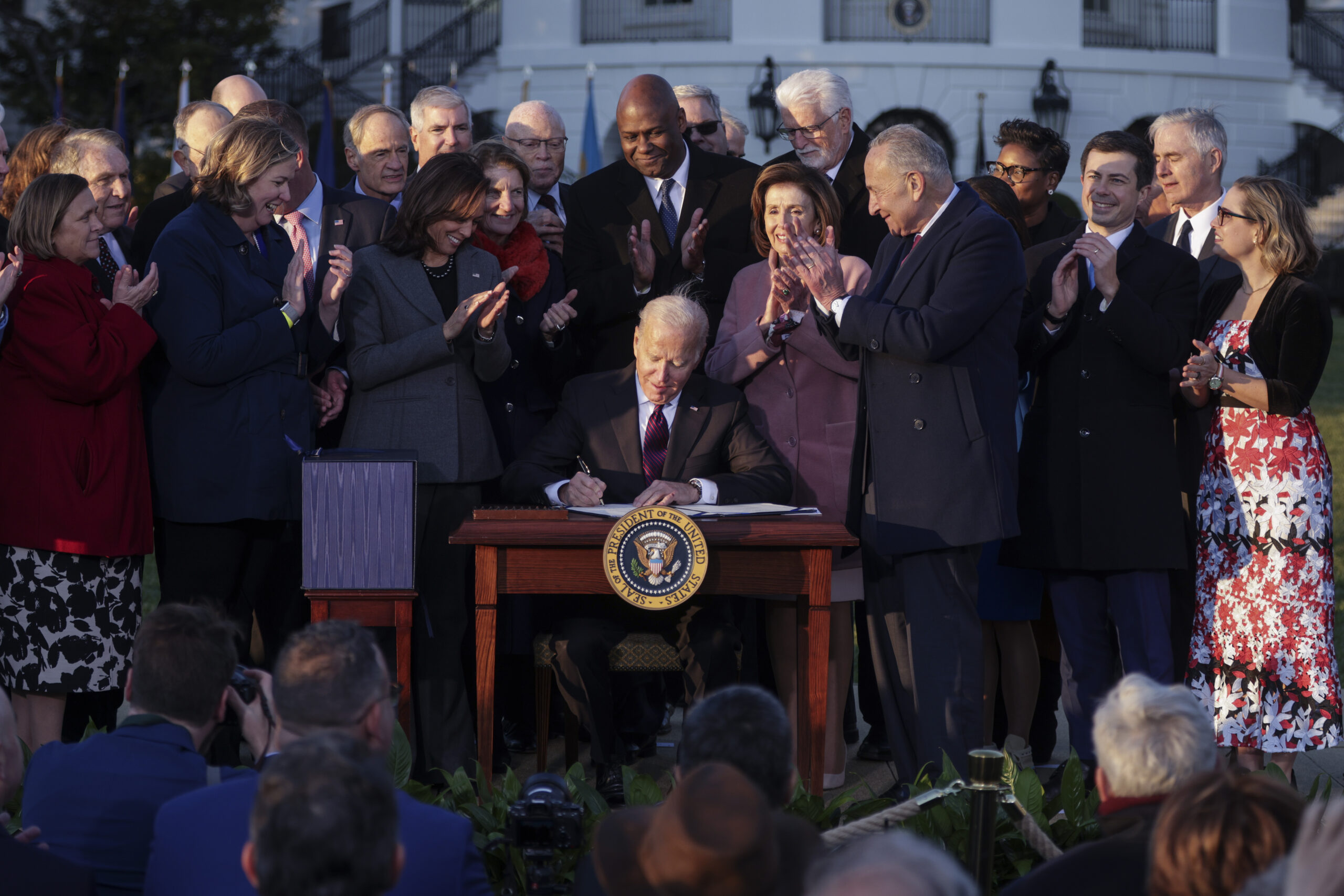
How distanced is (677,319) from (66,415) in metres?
1.98

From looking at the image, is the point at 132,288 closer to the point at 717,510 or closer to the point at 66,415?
the point at 66,415

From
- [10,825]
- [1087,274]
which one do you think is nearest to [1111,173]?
[1087,274]

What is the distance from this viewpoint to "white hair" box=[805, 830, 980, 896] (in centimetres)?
204

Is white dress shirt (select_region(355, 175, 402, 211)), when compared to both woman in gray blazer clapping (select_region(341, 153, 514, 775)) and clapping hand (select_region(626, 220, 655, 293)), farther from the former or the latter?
clapping hand (select_region(626, 220, 655, 293))

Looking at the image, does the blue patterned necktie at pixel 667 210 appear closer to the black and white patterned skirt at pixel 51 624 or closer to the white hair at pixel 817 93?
the white hair at pixel 817 93

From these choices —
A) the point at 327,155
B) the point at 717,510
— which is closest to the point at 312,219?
the point at 717,510

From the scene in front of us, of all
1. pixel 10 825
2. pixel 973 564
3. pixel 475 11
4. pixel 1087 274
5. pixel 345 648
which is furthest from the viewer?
pixel 475 11

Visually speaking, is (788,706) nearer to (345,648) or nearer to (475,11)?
(345,648)

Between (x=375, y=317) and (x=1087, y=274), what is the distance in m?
2.46

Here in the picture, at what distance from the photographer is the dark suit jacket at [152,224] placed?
5.68 metres

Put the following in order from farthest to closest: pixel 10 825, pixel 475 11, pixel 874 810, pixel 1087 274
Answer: pixel 475 11 < pixel 1087 274 < pixel 874 810 < pixel 10 825

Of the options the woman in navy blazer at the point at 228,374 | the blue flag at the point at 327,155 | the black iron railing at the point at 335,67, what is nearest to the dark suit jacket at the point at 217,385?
the woman in navy blazer at the point at 228,374

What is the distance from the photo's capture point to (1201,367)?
526 cm

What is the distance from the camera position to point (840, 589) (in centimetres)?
560
